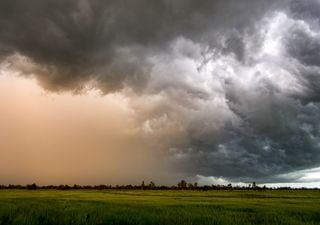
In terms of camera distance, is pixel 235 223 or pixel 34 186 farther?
pixel 34 186

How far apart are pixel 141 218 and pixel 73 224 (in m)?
4.28

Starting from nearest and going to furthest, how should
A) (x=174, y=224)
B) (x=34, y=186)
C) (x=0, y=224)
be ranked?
(x=0, y=224) → (x=174, y=224) → (x=34, y=186)

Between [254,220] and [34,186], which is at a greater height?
[34,186]

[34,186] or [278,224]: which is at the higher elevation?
[34,186]

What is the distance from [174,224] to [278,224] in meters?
5.89

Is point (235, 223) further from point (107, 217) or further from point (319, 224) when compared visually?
point (107, 217)

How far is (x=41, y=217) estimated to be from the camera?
60.5 ft

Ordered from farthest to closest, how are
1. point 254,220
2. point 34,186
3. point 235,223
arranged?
point 34,186 → point 254,220 → point 235,223

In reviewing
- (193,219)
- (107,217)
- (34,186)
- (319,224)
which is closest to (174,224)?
(193,219)

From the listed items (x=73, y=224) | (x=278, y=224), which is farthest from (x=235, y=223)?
(x=73, y=224)

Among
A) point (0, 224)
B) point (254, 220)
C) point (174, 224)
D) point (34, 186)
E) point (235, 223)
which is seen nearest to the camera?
point (0, 224)

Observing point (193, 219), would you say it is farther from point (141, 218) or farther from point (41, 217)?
point (41, 217)

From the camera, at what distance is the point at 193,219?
62.8 feet

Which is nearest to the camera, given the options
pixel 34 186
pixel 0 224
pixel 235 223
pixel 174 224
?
pixel 0 224
